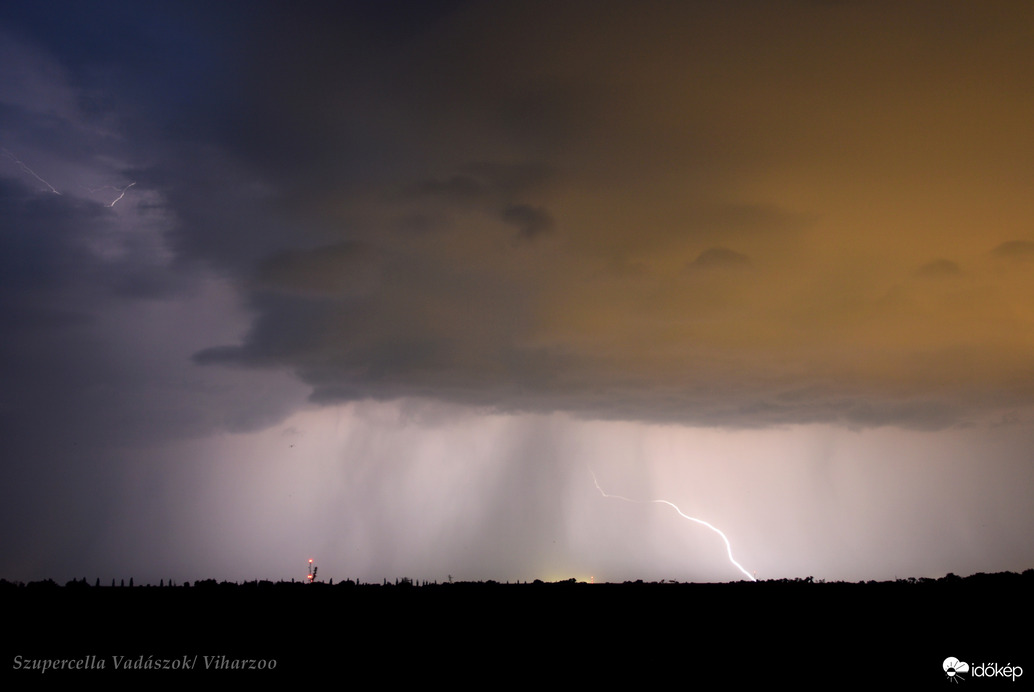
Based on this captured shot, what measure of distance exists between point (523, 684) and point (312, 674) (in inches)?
350

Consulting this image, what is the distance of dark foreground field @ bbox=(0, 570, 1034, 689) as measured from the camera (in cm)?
2939

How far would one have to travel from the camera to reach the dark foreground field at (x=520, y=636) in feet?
96.4

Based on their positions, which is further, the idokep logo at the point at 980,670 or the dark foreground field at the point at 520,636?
the dark foreground field at the point at 520,636

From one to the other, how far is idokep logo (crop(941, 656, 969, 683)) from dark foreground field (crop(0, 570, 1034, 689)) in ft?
1.30

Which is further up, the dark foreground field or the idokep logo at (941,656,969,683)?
the dark foreground field

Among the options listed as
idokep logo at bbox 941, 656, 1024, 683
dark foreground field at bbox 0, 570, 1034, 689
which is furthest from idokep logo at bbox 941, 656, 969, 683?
dark foreground field at bbox 0, 570, 1034, 689

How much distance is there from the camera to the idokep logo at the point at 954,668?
28.7m

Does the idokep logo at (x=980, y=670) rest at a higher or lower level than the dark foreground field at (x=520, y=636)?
lower

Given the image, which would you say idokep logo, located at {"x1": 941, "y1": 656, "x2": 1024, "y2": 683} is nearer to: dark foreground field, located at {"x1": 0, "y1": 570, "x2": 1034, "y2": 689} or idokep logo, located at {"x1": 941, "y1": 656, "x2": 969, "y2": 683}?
idokep logo, located at {"x1": 941, "y1": 656, "x2": 969, "y2": 683}

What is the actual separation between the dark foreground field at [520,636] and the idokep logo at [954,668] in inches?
15.6

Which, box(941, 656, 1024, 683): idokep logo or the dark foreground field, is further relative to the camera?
the dark foreground field

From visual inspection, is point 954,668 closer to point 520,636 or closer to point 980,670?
point 980,670

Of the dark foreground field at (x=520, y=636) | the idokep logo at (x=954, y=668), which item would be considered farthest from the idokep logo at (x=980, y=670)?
the dark foreground field at (x=520, y=636)

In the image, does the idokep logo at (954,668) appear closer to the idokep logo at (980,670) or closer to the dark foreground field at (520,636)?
the idokep logo at (980,670)
